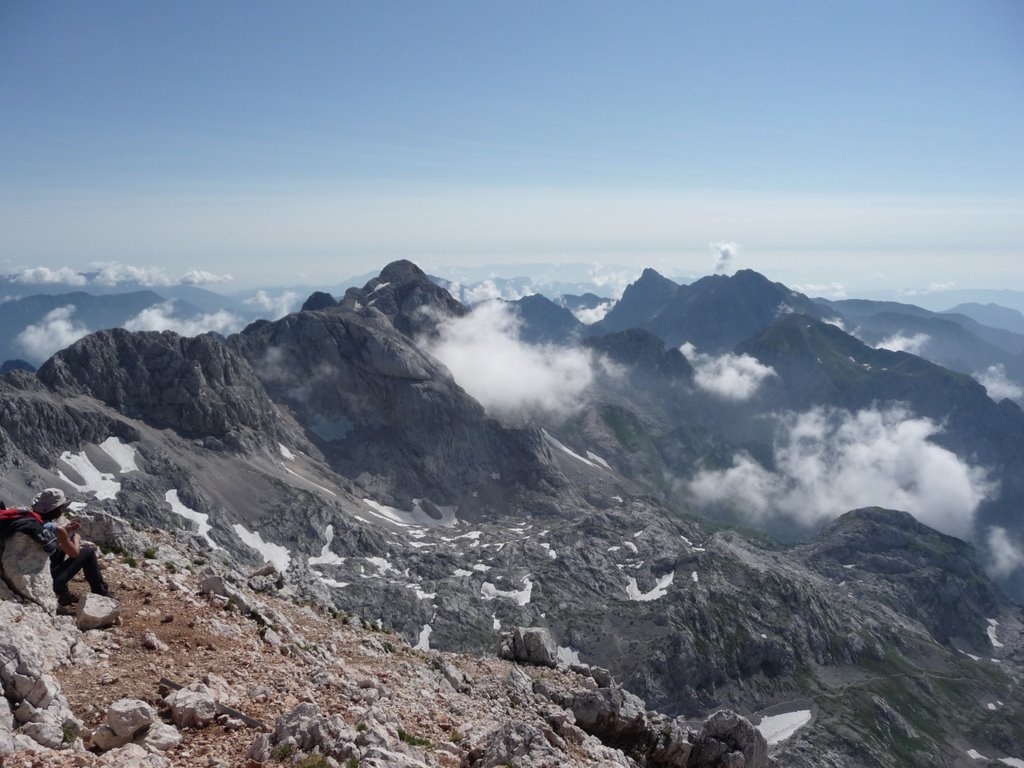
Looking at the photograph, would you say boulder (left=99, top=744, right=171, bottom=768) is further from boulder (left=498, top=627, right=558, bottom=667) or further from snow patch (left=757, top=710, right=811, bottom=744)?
snow patch (left=757, top=710, right=811, bottom=744)

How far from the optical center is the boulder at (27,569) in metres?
20.9

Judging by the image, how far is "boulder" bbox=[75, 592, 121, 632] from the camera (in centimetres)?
2205

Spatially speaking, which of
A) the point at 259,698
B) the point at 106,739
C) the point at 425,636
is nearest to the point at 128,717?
the point at 106,739

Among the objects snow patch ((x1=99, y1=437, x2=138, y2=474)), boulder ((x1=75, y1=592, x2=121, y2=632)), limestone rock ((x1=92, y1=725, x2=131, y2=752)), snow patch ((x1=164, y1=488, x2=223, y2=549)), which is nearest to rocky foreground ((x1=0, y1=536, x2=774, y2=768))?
limestone rock ((x1=92, y1=725, x2=131, y2=752))

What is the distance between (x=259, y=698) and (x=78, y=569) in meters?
7.89

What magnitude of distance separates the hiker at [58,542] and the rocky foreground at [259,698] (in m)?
1.21

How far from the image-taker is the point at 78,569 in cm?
2306

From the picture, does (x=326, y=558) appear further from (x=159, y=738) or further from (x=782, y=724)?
(x=159, y=738)

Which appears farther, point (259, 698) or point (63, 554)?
point (63, 554)

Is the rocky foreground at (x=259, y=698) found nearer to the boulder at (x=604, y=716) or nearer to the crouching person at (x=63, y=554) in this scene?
the boulder at (x=604, y=716)

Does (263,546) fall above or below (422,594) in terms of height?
above

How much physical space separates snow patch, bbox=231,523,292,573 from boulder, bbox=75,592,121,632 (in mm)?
169590

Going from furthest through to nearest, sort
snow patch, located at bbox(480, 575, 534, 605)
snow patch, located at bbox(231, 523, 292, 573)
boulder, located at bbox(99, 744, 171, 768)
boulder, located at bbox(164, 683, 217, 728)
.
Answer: snow patch, located at bbox(480, 575, 534, 605), snow patch, located at bbox(231, 523, 292, 573), boulder, located at bbox(164, 683, 217, 728), boulder, located at bbox(99, 744, 171, 768)

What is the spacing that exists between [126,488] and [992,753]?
241 metres
